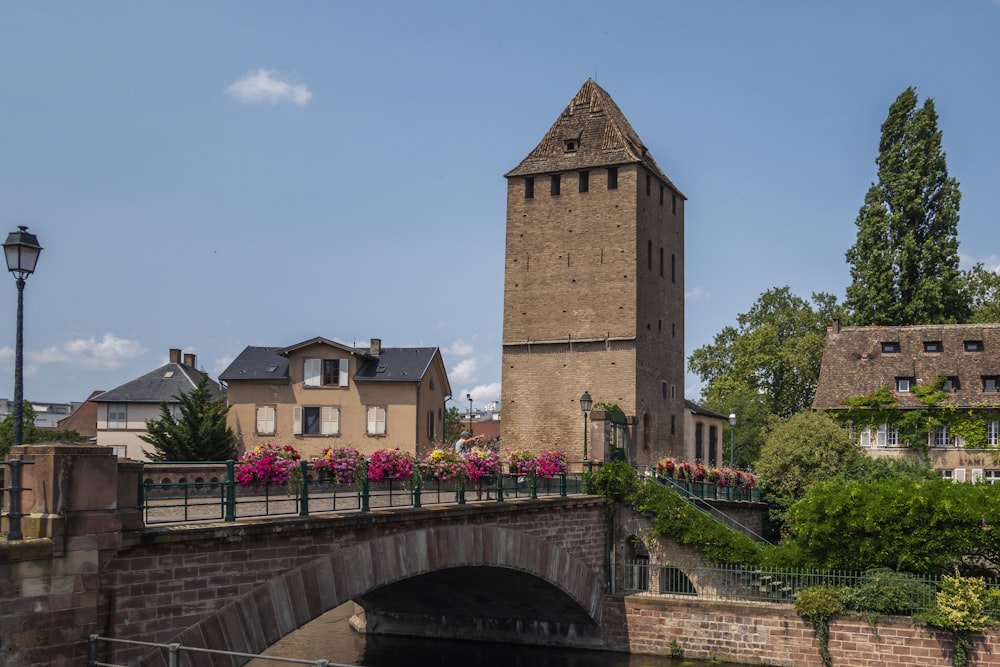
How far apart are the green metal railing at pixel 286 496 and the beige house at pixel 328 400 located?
84.6 ft

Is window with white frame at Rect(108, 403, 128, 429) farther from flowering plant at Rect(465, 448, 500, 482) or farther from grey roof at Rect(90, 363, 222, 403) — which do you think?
flowering plant at Rect(465, 448, 500, 482)

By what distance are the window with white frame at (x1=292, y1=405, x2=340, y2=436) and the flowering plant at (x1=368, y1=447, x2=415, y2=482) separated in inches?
1196

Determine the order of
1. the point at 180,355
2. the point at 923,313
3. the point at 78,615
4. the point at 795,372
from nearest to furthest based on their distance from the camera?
the point at 78,615, the point at 923,313, the point at 180,355, the point at 795,372

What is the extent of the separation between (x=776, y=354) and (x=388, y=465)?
5349 cm

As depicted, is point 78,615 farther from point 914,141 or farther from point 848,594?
point 914,141

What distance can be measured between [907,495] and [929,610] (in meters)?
3.69

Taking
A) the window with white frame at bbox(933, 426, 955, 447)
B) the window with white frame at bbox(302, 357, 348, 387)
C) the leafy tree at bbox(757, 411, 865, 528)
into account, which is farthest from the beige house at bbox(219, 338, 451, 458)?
the window with white frame at bbox(933, 426, 955, 447)

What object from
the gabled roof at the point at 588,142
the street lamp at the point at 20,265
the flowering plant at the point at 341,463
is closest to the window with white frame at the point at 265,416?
the gabled roof at the point at 588,142

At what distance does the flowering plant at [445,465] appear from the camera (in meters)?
21.4

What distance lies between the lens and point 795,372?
68.6m

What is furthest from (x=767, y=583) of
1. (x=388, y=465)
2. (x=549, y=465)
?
(x=388, y=465)

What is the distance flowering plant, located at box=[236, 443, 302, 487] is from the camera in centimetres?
1622

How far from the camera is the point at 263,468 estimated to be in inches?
639

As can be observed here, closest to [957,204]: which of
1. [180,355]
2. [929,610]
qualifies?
[929,610]
